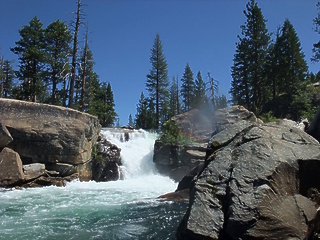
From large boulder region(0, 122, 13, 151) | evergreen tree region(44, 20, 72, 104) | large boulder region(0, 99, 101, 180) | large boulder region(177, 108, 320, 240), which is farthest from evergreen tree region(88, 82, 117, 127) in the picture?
large boulder region(177, 108, 320, 240)

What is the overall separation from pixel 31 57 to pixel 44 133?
41.0 feet

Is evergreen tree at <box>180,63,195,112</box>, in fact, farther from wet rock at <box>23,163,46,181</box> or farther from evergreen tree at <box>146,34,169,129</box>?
wet rock at <box>23,163,46,181</box>

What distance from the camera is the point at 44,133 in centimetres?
1561

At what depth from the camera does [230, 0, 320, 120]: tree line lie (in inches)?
1013

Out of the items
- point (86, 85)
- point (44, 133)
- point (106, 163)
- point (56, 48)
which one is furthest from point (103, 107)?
point (44, 133)

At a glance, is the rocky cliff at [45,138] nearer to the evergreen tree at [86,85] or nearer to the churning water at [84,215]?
the churning water at [84,215]

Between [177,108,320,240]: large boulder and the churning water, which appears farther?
the churning water

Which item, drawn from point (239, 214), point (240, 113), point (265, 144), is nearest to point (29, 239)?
point (239, 214)

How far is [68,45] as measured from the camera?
26.0m

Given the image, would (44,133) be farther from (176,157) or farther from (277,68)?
(277,68)

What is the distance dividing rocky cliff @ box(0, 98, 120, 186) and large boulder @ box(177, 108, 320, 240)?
1165 centimetres

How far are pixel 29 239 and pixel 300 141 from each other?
7.35 metres

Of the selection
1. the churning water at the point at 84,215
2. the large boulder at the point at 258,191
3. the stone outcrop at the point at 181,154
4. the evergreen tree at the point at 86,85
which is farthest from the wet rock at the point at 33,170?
the evergreen tree at the point at 86,85

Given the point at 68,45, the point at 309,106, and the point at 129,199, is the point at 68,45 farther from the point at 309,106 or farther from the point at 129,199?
the point at 309,106
